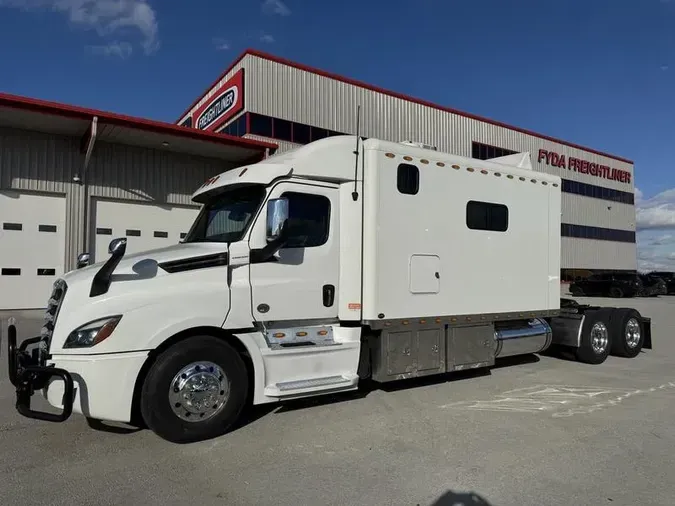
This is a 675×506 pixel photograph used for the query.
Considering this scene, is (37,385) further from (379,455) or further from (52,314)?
(379,455)

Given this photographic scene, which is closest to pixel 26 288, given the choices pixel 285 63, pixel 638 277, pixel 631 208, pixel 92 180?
pixel 92 180

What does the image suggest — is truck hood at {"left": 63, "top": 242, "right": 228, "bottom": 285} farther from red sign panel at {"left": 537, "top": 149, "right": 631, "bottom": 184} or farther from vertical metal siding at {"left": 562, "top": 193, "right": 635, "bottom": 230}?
vertical metal siding at {"left": 562, "top": 193, "right": 635, "bottom": 230}

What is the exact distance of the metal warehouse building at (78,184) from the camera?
1412cm

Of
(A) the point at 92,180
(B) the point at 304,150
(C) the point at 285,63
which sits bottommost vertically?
(B) the point at 304,150

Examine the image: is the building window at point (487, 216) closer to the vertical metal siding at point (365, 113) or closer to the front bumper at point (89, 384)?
the front bumper at point (89, 384)

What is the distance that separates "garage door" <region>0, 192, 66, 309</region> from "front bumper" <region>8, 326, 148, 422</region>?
11472mm

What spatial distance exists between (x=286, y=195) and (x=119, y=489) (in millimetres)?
3138

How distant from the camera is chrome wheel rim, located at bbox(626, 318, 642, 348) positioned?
9.65 meters

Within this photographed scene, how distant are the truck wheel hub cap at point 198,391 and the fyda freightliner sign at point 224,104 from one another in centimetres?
1619

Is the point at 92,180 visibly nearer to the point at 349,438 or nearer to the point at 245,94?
the point at 245,94

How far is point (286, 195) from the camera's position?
5.64 metres

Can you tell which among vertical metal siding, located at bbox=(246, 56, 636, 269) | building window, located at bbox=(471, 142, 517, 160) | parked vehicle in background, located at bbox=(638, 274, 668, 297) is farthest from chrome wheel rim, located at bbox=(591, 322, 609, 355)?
parked vehicle in background, located at bbox=(638, 274, 668, 297)

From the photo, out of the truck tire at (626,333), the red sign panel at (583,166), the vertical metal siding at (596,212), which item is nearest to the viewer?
the truck tire at (626,333)

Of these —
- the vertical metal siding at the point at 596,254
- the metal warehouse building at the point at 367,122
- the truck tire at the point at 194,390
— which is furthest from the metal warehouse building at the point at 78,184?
the vertical metal siding at the point at 596,254
